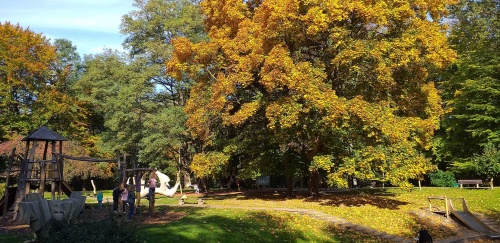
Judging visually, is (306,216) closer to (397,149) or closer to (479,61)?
(397,149)

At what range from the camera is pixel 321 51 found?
24578 millimetres

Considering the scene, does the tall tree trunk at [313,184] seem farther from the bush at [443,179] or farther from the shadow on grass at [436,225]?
the bush at [443,179]

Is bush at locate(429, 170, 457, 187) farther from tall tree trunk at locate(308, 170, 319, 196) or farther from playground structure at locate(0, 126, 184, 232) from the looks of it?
playground structure at locate(0, 126, 184, 232)

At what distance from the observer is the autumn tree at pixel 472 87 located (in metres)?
36.7

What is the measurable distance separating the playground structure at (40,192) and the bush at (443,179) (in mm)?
27163

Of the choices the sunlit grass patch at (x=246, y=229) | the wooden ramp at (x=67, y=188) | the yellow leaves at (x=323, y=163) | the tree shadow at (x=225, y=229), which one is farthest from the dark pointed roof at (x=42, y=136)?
the yellow leaves at (x=323, y=163)

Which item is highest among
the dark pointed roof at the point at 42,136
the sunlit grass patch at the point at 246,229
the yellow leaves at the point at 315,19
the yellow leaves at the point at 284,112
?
the yellow leaves at the point at 315,19

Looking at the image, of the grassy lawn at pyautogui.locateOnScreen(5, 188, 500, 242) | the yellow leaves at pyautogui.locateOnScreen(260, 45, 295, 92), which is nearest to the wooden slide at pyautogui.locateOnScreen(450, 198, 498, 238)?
the grassy lawn at pyautogui.locateOnScreen(5, 188, 500, 242)

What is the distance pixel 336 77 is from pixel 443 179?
22.2 meters

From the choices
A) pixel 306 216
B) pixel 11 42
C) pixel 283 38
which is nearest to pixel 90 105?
pixel 11 42

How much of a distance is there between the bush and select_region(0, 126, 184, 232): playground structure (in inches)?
1069

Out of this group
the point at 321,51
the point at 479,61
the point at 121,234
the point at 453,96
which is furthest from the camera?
the point at 453,96

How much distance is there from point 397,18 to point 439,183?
931 inches

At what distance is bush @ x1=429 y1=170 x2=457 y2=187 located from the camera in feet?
131
